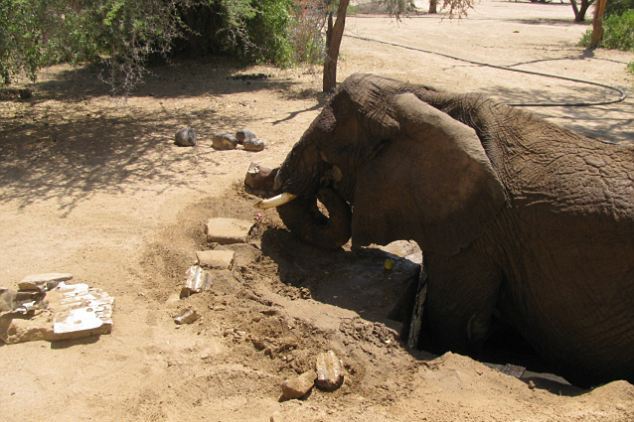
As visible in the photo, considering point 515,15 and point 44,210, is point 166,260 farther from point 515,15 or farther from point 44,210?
point 515,15

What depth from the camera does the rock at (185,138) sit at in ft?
29.1

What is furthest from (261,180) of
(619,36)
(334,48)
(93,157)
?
(619,36)

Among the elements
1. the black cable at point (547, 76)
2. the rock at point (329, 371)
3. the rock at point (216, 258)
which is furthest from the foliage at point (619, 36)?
the rock at point (329, 371)

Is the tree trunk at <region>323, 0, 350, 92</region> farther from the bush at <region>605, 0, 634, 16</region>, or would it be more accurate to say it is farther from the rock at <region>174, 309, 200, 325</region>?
the bush at <region>605, 0, 634, 16</region>

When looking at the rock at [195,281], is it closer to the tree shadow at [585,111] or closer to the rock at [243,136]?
the rock at [243,136]

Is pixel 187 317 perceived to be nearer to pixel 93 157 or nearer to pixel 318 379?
pixel 318 379

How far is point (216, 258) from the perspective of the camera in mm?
5879

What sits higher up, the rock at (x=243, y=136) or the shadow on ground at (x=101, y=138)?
the rock at (x=243, y=136)

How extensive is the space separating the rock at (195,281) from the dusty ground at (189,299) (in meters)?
0.11

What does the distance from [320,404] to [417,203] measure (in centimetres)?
186

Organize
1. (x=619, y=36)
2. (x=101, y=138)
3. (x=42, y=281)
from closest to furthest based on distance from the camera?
(x=42, y=281), (x=101, y=138), (x=619, y=36)

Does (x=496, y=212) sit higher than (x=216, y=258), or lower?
higher

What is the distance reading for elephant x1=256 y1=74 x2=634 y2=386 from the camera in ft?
15.4

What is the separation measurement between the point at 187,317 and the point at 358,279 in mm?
1717
